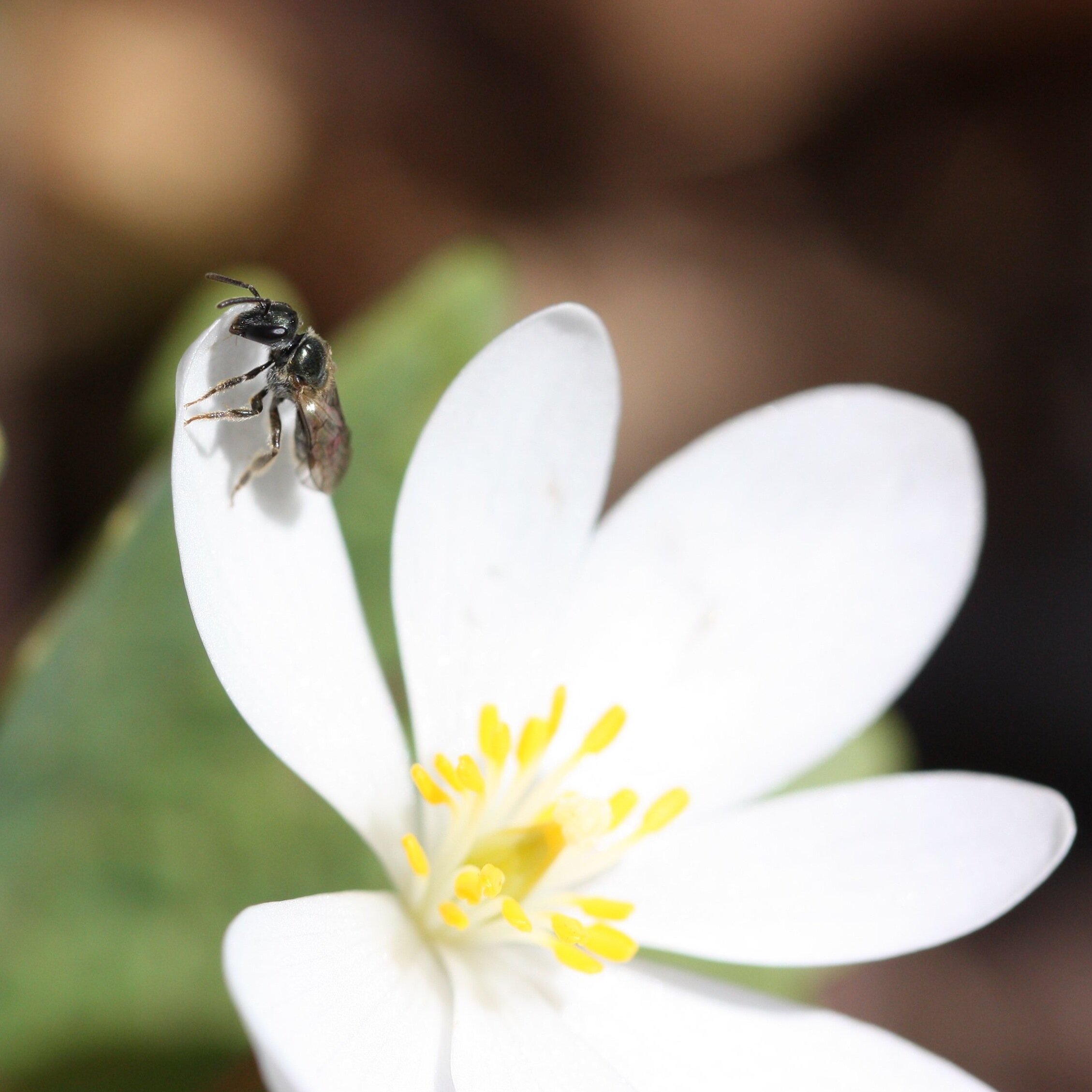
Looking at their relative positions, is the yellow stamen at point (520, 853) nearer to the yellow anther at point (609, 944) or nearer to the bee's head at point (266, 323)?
→ the yellow anther at point (609, 944)

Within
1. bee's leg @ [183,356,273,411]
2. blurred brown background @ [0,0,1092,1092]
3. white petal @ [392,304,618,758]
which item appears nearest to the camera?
bee's leg @ [183,356,273,411]

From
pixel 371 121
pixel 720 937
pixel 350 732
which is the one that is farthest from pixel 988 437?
pixel 350 732

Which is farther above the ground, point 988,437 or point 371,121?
point 371,121

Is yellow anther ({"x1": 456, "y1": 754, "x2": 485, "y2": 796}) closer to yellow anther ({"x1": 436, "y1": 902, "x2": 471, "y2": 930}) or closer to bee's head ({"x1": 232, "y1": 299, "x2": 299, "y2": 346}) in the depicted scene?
yellow anther ({"x1": 436, "y1": 902, "x2": 471, "y2": 930})

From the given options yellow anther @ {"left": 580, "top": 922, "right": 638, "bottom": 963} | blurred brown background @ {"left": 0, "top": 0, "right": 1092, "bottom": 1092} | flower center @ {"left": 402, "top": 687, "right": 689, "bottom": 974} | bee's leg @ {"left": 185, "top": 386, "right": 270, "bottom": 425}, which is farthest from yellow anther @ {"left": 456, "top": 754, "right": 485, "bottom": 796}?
blurred brown background @ {"left": 0, "top": 0, "right": 1092, "bottom": 1092}

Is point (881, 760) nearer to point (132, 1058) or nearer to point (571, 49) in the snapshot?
point (132, 1058)
